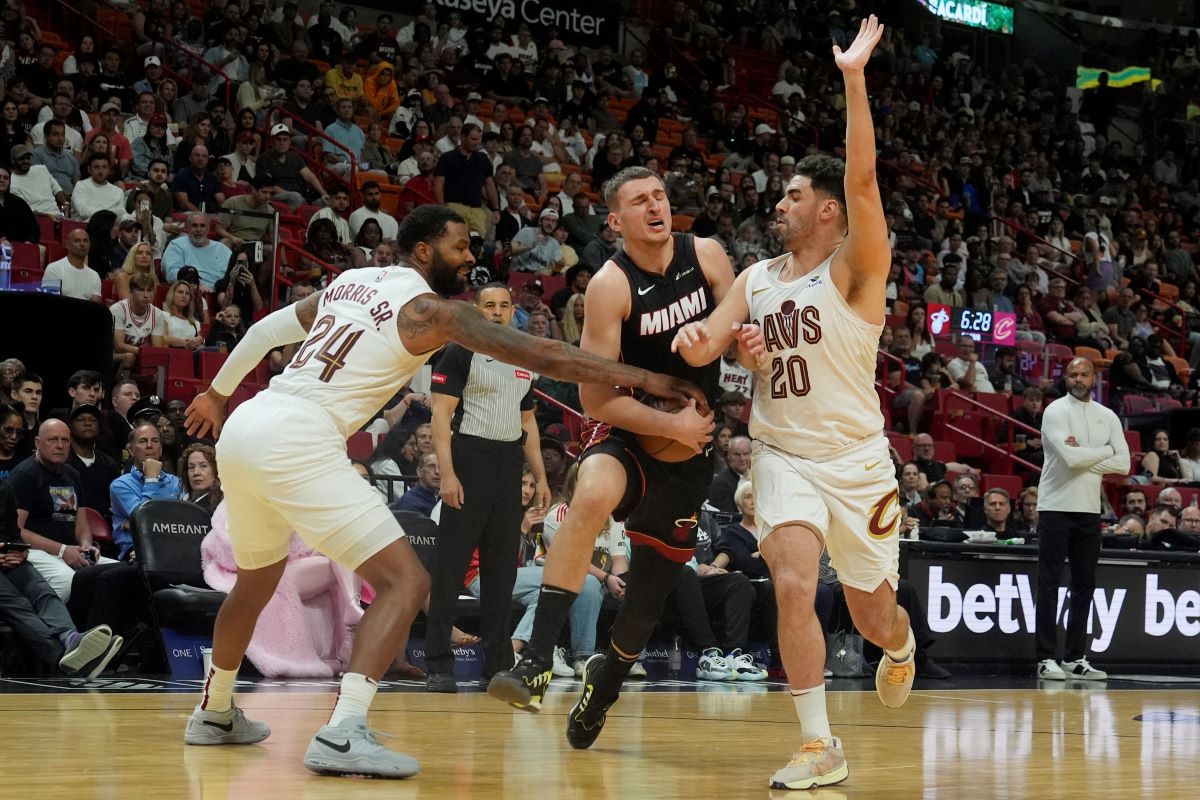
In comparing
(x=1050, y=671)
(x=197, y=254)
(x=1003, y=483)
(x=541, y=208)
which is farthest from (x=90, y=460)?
(x=1003, y=483)

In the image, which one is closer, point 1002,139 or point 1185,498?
point 1185,498

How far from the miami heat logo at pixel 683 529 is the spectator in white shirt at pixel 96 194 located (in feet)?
29.8

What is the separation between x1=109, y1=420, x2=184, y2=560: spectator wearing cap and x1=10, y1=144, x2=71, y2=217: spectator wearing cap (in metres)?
4.63

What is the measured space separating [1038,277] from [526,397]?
14621 millimetres

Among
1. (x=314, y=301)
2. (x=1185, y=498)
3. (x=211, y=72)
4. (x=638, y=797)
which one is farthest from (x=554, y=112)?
(x=638, y=797)

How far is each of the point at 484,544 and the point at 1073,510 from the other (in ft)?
15.8

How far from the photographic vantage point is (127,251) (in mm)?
12664

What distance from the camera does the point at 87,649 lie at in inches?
302

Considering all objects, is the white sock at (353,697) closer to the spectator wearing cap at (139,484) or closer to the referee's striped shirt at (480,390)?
the referee's striped shirt at (480,390)

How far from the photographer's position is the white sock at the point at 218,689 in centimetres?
531

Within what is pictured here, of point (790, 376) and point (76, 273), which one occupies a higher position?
point (76, 273)

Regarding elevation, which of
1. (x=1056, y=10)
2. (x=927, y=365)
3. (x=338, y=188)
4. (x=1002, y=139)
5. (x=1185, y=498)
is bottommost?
(x=1185, y=498)

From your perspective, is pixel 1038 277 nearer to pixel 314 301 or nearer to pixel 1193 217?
pixel 1193 217

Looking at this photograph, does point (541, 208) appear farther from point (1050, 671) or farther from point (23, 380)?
point (1050, 671)
